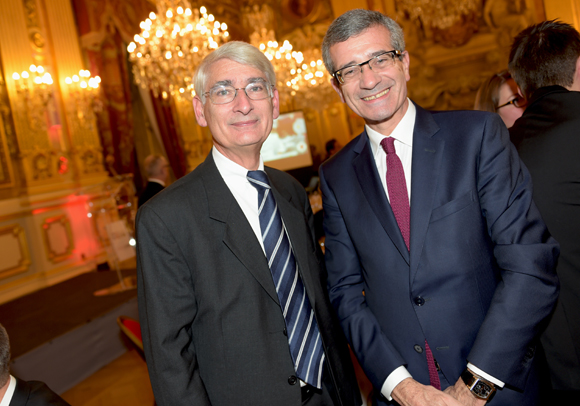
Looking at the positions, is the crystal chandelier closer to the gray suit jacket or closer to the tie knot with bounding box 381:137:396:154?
the tie knot with bounding box 381:137:396:154

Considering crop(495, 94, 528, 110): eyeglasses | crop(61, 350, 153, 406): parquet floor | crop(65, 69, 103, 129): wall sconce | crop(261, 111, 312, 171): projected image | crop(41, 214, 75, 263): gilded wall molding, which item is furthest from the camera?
crop(261, 111, 312, 171): projected image

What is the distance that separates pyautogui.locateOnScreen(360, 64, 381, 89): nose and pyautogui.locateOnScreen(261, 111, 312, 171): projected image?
9321 mm

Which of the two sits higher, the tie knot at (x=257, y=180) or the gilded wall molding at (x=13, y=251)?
the tie knot at (x=257, y=180)

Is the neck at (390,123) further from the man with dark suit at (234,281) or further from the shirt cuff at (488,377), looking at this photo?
the shirt cuff at (488,377)

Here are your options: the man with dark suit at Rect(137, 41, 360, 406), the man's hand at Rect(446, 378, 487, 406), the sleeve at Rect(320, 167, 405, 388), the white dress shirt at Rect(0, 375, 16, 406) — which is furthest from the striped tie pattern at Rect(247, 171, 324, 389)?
the white dress shirt at Rect(0, 375, 16, 406)

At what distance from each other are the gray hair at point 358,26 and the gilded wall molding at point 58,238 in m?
6.22

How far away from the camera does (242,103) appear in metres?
1.49

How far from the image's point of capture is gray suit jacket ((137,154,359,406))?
1.27m

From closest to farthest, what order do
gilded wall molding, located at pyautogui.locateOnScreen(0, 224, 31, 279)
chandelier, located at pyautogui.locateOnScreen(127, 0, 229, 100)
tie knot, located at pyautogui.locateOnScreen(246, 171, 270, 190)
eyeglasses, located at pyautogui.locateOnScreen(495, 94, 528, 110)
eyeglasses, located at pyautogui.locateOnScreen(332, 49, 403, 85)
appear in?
eyeglasses, located at pyautogui.locateOnScreen(332, 49, 403, 85) < tie knot, located at pyautogui.locateOnScreen(246, 171, 270, 190) < eyeglasses, located at pyautogui.locateOnScreen(495, 94, 528, 110) < chandelier, located at pyautogui.locateOnScreen(127, 0, 229, 100) < gilded wall molding, located at pyautogui.locateOnScreen(0, 224, 31, 279)

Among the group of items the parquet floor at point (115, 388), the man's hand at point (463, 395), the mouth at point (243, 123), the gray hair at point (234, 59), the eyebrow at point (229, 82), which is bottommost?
the parquet floor at point (115, 388)

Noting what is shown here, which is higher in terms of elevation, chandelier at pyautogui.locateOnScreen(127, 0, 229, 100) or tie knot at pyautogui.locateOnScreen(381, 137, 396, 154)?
chandelier at pyautogui.locateOnScreen(127, 0, 229, 100)

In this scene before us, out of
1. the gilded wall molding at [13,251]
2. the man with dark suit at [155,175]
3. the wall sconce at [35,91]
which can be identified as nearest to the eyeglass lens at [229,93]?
the man with dark suit at [155,175]

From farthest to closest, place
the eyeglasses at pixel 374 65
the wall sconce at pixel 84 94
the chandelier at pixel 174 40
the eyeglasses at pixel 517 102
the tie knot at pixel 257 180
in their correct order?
the wall sconce at pixel 84 94
the chandelier at pixel 174 40
the eyeglasses at pixel 517 102
the tie knot at pixel 257 180
the eyeglasses at pixel 374 65

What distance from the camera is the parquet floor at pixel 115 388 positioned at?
132 inches
